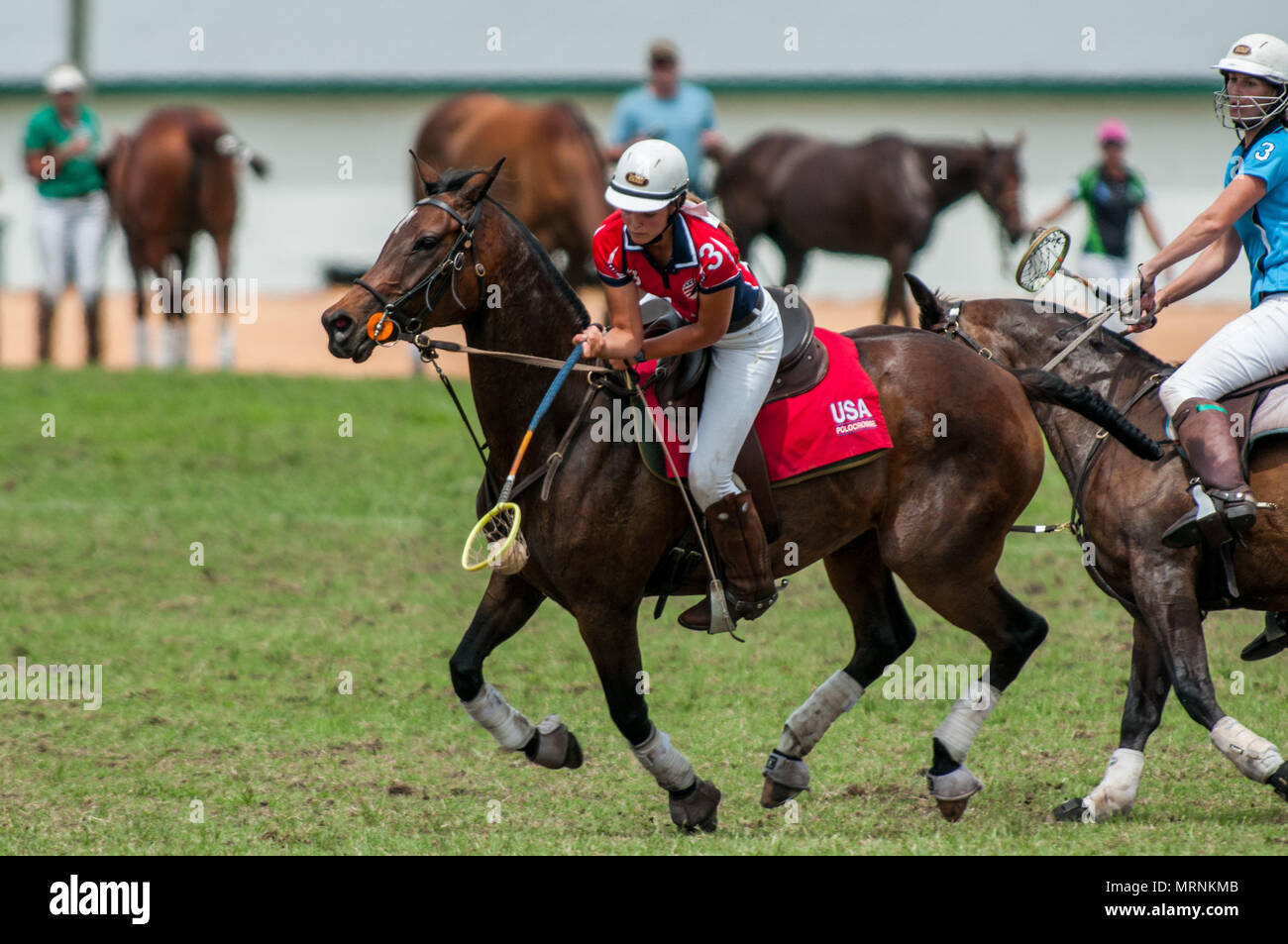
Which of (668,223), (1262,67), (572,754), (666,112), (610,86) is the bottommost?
(572,754)

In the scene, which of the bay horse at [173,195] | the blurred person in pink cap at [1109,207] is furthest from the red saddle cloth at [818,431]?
the bay horse at [173,195]

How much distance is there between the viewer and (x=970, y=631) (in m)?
6.95

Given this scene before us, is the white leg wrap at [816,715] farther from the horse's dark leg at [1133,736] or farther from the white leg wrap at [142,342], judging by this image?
the white leg wrap at [142,342]

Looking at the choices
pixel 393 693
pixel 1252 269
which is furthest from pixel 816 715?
pixel 393 693

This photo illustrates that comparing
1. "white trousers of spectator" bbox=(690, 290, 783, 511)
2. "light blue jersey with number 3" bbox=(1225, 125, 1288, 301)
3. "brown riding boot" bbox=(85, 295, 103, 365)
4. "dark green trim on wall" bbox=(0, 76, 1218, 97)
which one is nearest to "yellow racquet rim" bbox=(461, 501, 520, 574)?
"white trousers of spectator" bbox=(690, 290, 783, 511)

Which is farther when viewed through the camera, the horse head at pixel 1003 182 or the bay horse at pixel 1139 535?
the horse head at pixel 1003 182

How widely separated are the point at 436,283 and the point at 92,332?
12.7 m

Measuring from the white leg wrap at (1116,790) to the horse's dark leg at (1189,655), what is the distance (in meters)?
0.41

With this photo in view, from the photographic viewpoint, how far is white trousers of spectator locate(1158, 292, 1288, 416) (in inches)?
265

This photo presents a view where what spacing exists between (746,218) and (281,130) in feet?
44.3

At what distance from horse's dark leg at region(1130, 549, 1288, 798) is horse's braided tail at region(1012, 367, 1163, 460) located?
0.42 metres

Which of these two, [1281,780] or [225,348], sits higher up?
[225,348]

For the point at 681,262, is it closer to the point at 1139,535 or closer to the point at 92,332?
the point at 1139,535

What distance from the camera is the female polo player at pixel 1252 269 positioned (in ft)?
21.6
